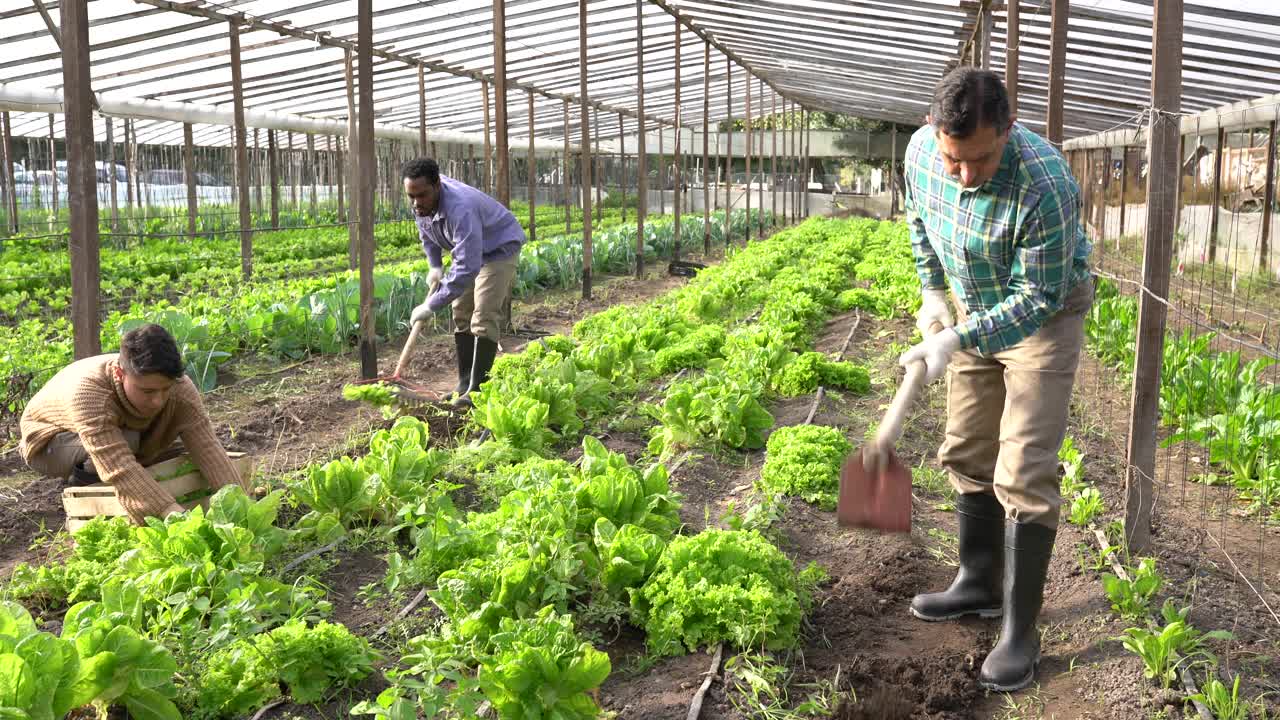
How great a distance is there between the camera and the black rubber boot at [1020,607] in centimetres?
348

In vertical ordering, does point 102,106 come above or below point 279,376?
above

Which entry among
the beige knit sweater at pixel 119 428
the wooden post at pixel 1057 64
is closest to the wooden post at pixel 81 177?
the beige knit sweater at pixel 119 428

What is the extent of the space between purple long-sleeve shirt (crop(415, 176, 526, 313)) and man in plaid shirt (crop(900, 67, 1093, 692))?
3.69m

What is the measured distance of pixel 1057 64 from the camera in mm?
6477

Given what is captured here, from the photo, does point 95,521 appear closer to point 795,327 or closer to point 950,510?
point 950,510

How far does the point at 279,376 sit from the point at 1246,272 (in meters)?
11.7

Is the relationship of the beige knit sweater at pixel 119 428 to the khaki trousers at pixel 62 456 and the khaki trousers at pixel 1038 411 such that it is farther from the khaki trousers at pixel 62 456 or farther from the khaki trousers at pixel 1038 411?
the khaki trousers at pixel 1038 411

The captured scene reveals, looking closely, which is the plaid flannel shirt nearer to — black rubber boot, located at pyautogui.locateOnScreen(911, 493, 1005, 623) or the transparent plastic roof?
black rubber boot, located at pyautogui.locateOnScreen(911, 493, 1005, 623)

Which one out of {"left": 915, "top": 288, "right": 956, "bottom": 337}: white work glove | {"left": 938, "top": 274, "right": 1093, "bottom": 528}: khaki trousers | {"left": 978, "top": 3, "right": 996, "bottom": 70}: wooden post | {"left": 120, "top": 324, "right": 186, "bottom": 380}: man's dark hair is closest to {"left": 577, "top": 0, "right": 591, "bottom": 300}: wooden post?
{"left": 978, "top": 3, "right": 996, "bottom": 70}: wooden post

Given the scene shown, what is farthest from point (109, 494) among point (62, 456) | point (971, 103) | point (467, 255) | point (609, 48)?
point (609, 48)

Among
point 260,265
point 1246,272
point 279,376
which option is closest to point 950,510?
point 279,376

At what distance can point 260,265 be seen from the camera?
1518cm

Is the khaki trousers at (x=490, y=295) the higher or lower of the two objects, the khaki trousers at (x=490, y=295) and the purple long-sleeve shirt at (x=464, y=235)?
the lower

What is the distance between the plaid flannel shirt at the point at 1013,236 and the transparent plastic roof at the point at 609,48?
584 centimetres
